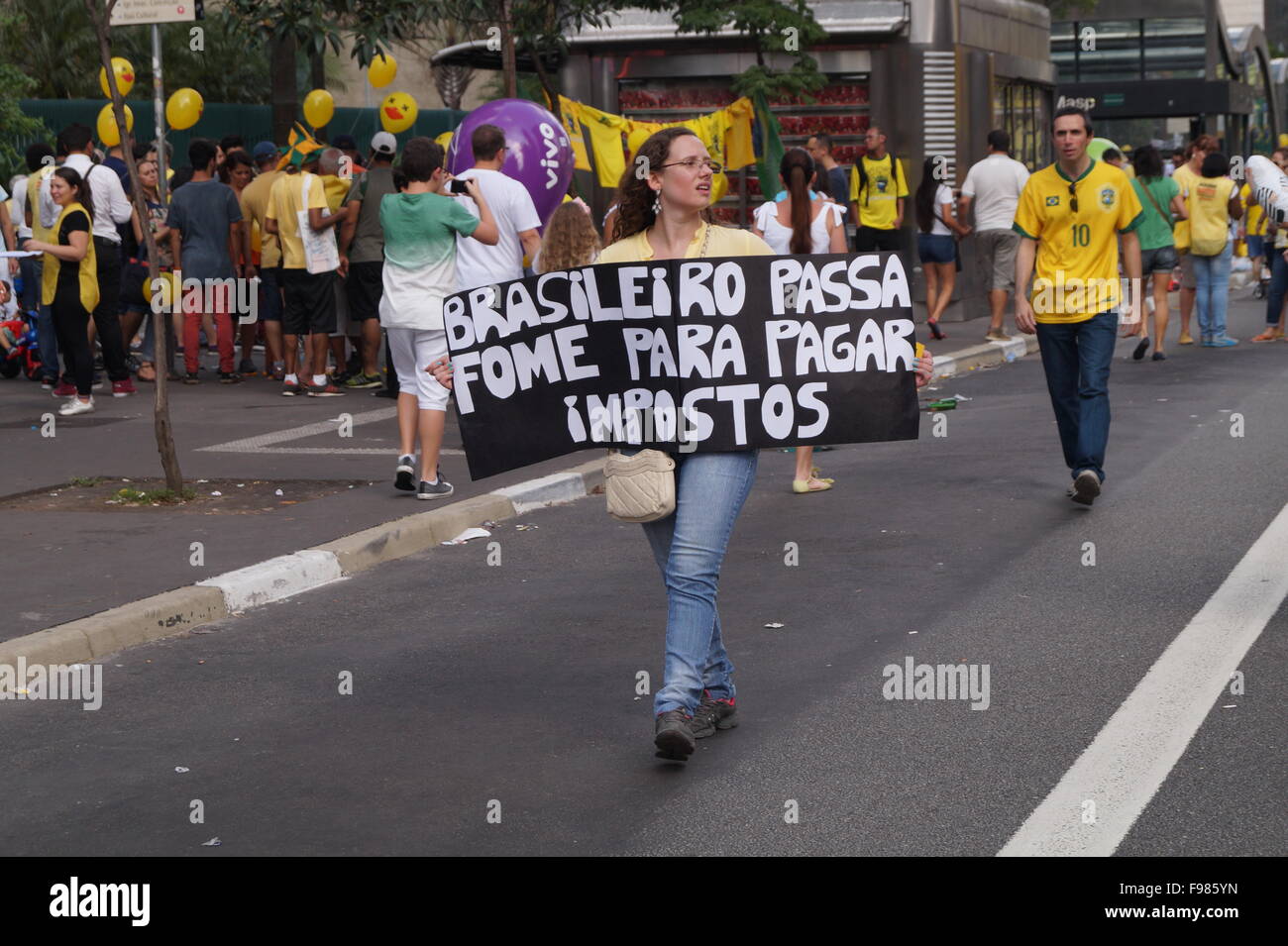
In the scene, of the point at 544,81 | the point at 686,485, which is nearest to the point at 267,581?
the point at 686,485

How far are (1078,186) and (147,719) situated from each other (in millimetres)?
5880

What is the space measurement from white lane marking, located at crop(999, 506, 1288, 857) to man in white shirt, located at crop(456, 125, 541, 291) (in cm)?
467

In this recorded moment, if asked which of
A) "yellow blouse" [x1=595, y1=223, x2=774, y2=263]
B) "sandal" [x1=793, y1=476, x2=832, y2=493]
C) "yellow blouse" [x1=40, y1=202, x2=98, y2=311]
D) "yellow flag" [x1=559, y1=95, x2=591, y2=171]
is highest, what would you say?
"yellow flag" [x1=559, y1=95, x2=591, y2=171]

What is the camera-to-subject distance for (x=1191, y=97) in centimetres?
4462

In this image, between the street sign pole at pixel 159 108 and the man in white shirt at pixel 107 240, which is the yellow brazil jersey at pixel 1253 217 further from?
the man in white shirt at pixel 107 240

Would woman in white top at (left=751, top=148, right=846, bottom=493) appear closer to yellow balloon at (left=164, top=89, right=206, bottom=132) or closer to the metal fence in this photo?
yellow balloon at (left=164, top=89, right=206, bottom=132)

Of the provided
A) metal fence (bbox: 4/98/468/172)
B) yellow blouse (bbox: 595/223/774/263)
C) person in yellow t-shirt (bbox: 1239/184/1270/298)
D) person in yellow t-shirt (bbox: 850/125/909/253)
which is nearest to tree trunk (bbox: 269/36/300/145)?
metal fence (bbox: 4/98/468/172)

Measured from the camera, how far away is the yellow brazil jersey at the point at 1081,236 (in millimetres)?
10023

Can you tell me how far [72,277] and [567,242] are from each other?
25.3ft

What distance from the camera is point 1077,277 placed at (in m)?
10.1

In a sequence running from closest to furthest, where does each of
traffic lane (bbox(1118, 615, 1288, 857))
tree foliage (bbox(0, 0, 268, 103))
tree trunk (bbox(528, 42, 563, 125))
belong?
traffic lane (bbox(1118, 615, 1288, 857)), tree trunk (bbox(528, 42, 563, 125)), tree foliage (bbox(0, 0, 268, 103))

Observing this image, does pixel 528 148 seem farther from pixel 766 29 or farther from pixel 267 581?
pixel 267 581

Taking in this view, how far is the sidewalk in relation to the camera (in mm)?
8312
